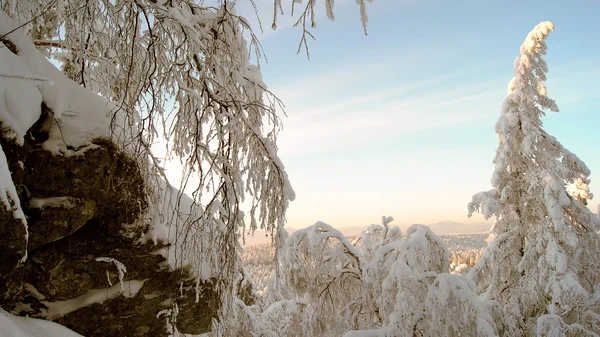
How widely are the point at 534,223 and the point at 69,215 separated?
32.7ft

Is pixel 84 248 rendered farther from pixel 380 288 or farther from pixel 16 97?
pixel 380 288

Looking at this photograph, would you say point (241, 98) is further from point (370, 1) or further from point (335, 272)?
point (335, 272)

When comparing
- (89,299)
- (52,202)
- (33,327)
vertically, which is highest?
(52,202)

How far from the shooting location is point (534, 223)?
8797mm

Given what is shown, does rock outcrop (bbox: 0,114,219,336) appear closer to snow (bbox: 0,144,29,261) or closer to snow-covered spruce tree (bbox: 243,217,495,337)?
snow (bbox: 0,144,29,261)

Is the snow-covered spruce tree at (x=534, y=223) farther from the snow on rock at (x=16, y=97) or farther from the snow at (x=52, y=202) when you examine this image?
the snow on rock at (x=16, y=97)

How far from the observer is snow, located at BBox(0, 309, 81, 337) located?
267cm

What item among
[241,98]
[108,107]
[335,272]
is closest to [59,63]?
[108,107]

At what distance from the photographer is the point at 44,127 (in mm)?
3090

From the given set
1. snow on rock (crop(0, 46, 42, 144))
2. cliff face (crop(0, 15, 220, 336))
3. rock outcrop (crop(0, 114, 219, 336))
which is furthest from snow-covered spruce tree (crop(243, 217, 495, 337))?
snow on rock (crop(0, 46, 42, 144))

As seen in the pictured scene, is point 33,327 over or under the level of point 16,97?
under

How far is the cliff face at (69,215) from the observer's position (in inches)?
107

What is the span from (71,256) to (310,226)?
3.24 m

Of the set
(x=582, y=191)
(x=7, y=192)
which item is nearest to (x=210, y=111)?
(x=7, y=192)
